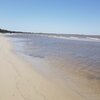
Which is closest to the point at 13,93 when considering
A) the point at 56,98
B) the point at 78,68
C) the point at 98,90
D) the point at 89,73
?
the point at 56,98

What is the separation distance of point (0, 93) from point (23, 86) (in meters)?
0.90

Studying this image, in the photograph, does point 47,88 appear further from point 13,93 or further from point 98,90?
point 98,90

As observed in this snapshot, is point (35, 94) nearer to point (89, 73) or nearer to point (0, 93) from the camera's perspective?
point (0, 93)

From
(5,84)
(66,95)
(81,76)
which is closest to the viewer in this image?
(66,95)

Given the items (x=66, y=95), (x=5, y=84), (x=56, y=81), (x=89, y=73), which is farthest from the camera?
(x=89, y=73)

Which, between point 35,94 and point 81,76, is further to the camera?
point 81,76

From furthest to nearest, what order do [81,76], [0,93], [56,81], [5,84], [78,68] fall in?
[78,68]
[81,76]
[56,81]
[5,84]
[0,93]

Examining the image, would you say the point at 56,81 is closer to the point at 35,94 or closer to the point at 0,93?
the point at 35,94

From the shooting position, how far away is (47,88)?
20.5ft

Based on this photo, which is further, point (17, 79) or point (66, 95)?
point (17, 79)

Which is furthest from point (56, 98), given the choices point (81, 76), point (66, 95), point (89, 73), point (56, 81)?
point (89, 73)

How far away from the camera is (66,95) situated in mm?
5746

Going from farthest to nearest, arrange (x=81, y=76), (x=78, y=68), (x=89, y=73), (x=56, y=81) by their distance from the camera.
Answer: (x=78, y=68), (x=89, y=73), (x=81, y=76), (x=56, y=81)

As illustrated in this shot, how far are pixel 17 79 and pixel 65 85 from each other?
168cm
